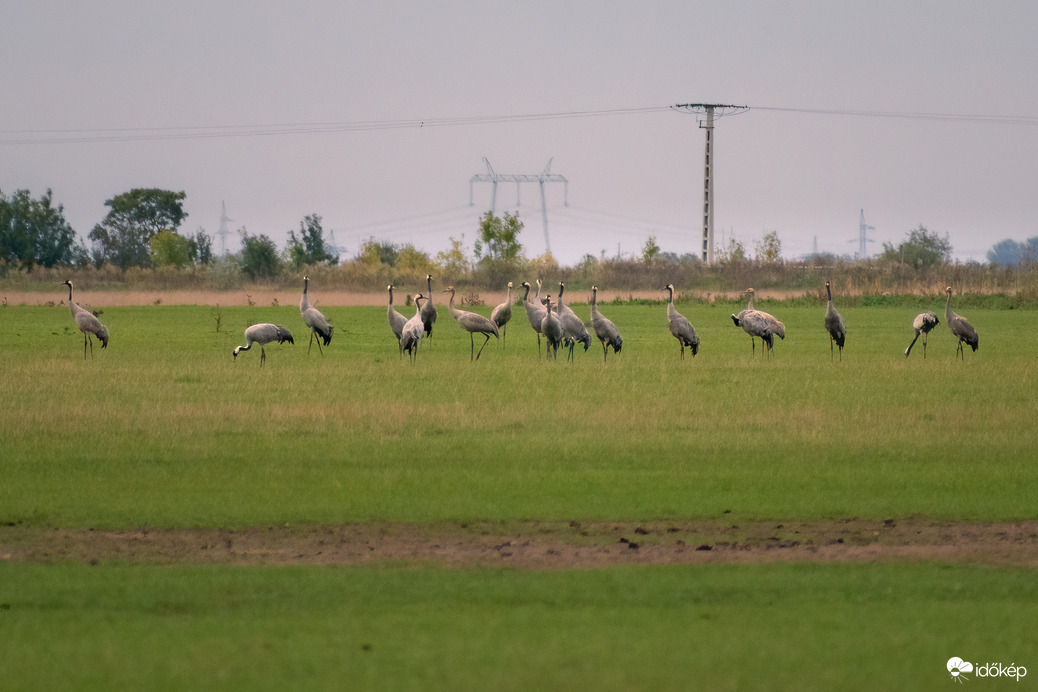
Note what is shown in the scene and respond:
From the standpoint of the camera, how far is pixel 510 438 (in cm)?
1520

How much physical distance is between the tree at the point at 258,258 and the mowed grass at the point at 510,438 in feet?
205

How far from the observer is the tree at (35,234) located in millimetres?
91312

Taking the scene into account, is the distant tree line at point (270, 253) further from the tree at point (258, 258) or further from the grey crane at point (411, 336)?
the grey crane at point (411, 336)

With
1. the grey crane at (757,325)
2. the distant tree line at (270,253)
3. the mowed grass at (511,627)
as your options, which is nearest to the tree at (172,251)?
the distant tree line at (270,253)

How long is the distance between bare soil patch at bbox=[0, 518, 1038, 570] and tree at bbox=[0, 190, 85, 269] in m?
87.1

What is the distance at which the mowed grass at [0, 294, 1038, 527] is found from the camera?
11.3 meters

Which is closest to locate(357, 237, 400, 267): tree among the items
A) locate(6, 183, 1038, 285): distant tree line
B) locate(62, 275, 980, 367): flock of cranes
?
locate(6, 183, 1038, 285): distant tree line

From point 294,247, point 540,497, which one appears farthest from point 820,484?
point 294,247

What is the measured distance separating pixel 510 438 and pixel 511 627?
8.06m

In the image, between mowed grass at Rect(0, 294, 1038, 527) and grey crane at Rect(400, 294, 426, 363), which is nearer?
mowed grass at Rect(0, 294, 1038, 527)

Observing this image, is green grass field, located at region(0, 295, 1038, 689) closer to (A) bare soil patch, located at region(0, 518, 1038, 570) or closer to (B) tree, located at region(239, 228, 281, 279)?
(A) bare soil patch, located at region(0, 518, 1038, 570)

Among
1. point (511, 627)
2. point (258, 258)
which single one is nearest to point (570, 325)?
point (511, 627)

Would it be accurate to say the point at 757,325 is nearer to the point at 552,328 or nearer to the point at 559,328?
the point at 559,328

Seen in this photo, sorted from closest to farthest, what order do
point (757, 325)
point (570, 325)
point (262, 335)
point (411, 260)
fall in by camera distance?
point (262, 335), point (570, 325), point (757, 325), point (411, 260)
